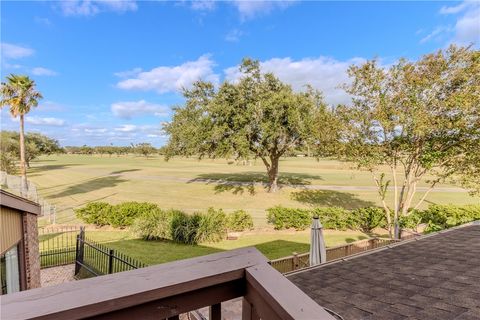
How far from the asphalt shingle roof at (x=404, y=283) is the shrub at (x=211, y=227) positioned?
9798 millimetres

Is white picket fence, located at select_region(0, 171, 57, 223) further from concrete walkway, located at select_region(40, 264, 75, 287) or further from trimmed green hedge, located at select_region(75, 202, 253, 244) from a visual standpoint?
concrete walkway, located at select_region(40, 264, 75, 287)

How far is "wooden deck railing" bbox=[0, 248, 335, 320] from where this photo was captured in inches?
33.4

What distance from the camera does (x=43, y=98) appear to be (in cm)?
2430

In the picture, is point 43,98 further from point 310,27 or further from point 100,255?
point 310,27

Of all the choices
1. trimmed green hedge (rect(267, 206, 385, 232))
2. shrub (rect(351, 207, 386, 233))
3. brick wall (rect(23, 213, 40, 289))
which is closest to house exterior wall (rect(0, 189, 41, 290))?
brick wall (rect(23, 213, 40, 289))

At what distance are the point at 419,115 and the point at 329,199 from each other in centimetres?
1327

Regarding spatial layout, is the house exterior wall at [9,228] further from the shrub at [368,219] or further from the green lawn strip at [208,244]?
the shrub at [368,219]

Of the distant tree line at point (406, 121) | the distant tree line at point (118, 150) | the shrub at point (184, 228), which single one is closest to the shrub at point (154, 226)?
the shrub at point (184, 228)

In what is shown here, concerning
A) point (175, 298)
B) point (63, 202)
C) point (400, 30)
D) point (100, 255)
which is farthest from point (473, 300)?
point (63, 202)

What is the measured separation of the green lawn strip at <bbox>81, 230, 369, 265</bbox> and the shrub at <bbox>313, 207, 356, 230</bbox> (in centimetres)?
40

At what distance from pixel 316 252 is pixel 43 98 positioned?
88.3ft

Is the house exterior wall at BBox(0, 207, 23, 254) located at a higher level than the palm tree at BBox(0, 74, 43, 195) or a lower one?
lower

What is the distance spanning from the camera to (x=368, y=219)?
637 inches

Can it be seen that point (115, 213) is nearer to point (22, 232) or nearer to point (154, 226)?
point (154, 226)
